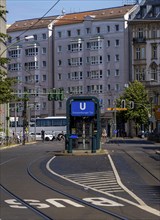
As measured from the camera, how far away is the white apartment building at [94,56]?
11169cm

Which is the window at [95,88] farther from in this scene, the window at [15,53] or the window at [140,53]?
the window at [15,53]

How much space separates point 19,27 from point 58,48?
8075 mm

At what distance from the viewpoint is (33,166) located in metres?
31.5

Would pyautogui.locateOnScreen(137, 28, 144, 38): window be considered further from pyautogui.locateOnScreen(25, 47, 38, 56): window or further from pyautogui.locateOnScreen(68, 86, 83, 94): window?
pyautogui.locateOnScreen(25, 47, 38, 56): window

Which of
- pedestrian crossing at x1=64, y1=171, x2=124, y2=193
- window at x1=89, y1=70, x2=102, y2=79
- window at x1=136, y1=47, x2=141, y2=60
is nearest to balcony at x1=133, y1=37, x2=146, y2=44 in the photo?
window at x1=136, y1=47, x2=141, y2=60

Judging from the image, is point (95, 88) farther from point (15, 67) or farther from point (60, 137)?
point (15, 67)

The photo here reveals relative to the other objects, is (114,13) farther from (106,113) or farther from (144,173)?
(144,173)

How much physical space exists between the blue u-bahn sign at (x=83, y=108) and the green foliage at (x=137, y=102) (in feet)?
198

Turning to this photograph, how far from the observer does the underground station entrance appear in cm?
4169

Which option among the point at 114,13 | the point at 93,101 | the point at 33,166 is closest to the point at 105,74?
the point at 114,13

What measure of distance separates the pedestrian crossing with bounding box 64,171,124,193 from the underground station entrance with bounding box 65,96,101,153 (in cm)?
1498

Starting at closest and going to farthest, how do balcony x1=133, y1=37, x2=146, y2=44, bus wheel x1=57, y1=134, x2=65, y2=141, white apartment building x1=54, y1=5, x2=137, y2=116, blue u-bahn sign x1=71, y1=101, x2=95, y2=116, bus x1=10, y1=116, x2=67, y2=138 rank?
blue u-bahn sign x1=71, y1=101, x2=95, y2=116 → bus wheel x1=57, y1=134, x2=65, y2=141 → bus x1=10, y1=116, x2=67, y2=138 → balcony x1=133, y1=37, x2=146, y2=44 → white apartment building x1=54, y1=5, x2=137, y2=116

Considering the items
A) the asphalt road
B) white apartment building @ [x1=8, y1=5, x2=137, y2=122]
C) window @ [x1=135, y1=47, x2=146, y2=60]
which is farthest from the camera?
white apartment building @ [x1=8, y1=5, x2=137, y2=122]

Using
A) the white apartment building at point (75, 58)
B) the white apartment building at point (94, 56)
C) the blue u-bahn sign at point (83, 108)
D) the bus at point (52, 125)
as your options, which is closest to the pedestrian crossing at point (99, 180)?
the blue u-bahn sign at point (83, 108)
